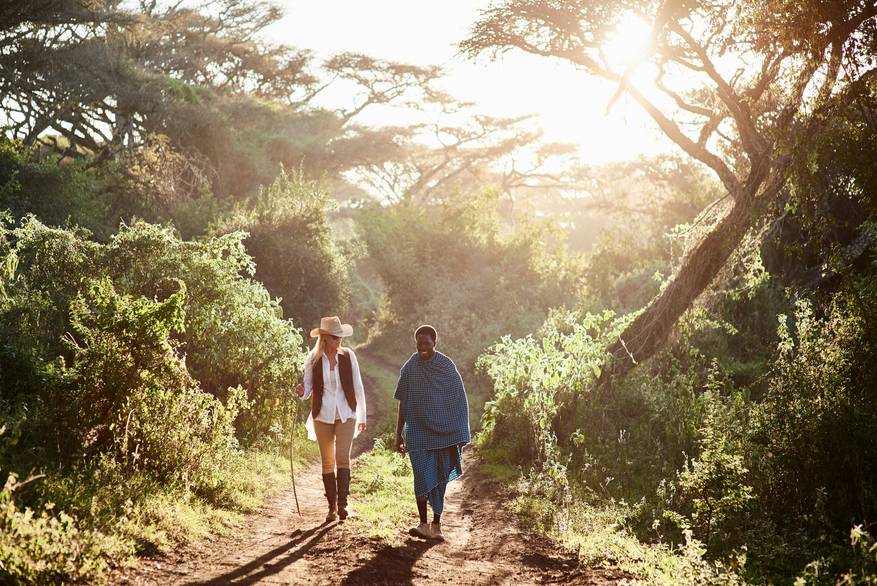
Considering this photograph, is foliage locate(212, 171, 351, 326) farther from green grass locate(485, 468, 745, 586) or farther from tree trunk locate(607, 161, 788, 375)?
green grass locate(485, 468, 745, 586)

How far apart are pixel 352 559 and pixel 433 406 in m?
1.49

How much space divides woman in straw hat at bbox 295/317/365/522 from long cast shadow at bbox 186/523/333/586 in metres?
0.40

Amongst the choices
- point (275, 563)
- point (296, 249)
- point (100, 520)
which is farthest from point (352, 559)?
point (296, 249)

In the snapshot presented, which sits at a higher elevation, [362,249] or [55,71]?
[55,71]

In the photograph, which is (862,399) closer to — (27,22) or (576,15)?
(576,15)

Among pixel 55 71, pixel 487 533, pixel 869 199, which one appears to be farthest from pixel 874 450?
pixel 55 71

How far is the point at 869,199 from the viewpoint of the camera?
18.2 feet

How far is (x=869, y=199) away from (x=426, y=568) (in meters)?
4.91

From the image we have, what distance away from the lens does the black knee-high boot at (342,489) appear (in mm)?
5703

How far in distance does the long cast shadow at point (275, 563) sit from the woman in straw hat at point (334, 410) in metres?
0.40

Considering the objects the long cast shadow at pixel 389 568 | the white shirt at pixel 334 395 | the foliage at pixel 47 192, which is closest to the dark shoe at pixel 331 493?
the white shirt at pixel 334 395

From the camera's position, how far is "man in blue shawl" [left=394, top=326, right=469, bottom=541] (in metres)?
5.50

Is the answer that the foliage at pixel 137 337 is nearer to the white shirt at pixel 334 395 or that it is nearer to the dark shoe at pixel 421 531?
the white shirt at pixel 334 395

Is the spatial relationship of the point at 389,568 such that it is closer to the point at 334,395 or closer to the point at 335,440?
the point at 335,440
